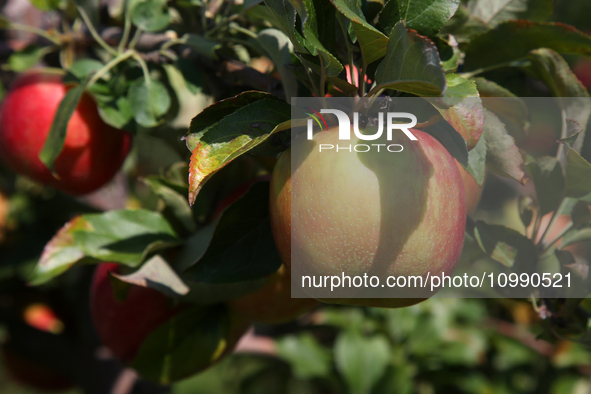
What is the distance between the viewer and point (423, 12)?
16.1 inches

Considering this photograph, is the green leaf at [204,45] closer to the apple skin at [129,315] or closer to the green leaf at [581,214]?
the apple skin at [129,315]

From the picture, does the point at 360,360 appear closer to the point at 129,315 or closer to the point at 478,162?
the point at 129,315

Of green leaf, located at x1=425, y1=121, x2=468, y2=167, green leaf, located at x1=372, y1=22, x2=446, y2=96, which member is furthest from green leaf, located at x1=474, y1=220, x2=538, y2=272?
green leaf, located at x1=372, y1=22, x2=446, y2=96

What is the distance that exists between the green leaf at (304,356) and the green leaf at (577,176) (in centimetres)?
79

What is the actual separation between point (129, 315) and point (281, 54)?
427mm

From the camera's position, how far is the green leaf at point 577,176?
458 millimetres

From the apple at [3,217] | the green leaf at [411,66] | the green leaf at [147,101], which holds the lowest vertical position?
the apple at [3,217]

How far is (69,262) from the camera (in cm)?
56

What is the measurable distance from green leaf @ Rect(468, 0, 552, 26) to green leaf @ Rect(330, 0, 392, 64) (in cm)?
28

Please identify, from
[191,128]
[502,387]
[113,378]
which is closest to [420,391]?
[502,387]

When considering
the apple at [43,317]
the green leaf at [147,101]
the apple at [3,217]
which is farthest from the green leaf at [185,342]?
the apple at [3,217]

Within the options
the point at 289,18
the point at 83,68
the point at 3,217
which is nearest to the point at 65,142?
the point at 83,68

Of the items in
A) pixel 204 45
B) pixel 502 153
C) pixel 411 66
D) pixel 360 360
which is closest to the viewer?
pixel 411 66

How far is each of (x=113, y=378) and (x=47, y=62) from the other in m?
0.70
